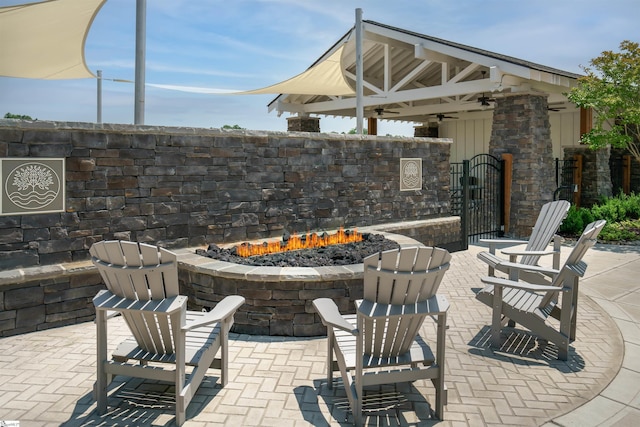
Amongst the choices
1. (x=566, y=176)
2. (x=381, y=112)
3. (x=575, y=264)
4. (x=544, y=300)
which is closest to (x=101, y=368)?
(x=544, y=300)

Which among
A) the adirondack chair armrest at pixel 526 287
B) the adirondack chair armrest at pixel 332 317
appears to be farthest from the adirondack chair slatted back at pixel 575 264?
the adirondack chair armrest at pixel 332 317

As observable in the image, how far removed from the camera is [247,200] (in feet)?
20.9

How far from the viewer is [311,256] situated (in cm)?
528

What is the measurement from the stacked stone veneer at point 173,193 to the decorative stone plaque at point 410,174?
16 centimetres

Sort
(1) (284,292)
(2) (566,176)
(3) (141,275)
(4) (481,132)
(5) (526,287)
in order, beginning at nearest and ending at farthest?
(3) (141,275), (5) (526,287), (1) (284,292), (2) (566,176), (4) (481,132)

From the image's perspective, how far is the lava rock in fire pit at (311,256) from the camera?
16.3 ft

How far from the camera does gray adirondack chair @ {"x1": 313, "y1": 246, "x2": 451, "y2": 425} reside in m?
2.86

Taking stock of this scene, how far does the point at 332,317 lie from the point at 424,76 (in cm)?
1207

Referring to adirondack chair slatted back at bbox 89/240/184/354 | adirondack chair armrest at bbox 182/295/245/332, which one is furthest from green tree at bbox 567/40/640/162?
adirondack chair slatted back at bbox 89/240/184/354

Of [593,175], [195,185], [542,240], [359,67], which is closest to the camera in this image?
[542,240]

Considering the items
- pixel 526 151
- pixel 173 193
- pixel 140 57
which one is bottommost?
pixel 173 193

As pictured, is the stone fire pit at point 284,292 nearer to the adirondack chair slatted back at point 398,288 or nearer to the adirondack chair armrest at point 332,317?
the adirondack chair armrest at point 332,317

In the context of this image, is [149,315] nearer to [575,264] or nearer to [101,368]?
[101,368]

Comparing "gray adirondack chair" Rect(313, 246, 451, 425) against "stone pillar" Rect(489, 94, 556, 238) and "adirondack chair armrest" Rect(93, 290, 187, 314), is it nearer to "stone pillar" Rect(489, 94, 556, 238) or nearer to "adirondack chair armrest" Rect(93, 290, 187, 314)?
"adirondack chair armrest" Rect(93, 290, 187, 314)
